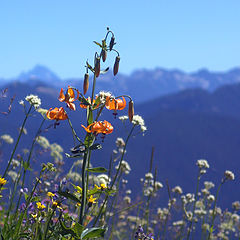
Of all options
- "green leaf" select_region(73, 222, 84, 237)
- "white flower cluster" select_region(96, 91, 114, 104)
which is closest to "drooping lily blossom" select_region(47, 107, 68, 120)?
"white flower cluster" select_region(96, 91, 114, 104)

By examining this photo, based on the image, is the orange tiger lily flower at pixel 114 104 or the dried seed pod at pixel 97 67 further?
the orange tiger lily flower at pixel 114 104

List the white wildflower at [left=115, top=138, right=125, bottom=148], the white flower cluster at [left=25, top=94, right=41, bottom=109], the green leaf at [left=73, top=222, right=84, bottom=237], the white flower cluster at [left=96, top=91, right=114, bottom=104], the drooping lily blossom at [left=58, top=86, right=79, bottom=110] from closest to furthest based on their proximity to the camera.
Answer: the green leaf at [left=73, top=222, right=84, bottom=237], the drooping lily blossom at [left=58, top=86, right=79, bottom=110], the white flower cluster at [left=96, top=91, right=114, bottom=104], the white flower cluster at [left=25, top=94, right=41, bottom=109], the white wildflower at [left=115, top=138, right=125, bottom=148]

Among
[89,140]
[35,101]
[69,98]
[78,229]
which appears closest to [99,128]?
[89,140]

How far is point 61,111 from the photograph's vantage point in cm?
362

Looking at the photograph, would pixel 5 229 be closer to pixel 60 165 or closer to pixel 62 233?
pixel 62 233

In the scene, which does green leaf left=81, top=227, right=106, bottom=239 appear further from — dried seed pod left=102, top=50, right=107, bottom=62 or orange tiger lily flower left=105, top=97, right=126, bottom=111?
dried seed pod left=102, top=50, right=107, bottom=62

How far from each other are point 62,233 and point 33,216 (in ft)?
1.91

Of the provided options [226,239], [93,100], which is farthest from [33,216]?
[226,239]

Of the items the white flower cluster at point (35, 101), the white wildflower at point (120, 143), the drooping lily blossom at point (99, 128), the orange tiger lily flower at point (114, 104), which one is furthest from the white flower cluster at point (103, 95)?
the white wildflower at point (120, 143)

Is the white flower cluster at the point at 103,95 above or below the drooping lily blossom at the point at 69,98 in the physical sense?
above

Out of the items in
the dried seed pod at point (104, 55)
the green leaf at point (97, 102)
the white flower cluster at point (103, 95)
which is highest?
the dried seed pod at point (104, 55)

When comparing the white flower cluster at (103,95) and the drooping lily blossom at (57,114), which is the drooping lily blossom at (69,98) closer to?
the drooping lily blossom at (57,114)

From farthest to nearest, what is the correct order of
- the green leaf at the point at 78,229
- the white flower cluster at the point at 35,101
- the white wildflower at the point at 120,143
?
1. the white wildflower at the point at 120,143
2. the white flower cluster at the point at 35,101
3. the green leaf at the point at 78,229

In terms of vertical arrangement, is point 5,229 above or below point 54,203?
below
